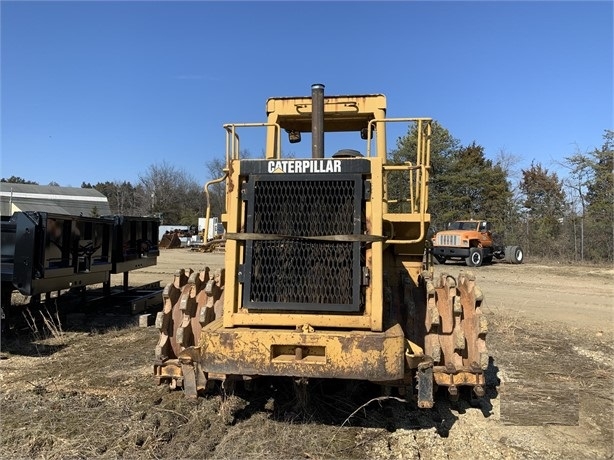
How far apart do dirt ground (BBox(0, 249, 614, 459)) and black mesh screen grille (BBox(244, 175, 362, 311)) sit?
1033mm

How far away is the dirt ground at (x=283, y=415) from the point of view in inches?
150

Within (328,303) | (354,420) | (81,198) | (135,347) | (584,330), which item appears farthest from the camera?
(81,198)

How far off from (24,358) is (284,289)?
162 inches

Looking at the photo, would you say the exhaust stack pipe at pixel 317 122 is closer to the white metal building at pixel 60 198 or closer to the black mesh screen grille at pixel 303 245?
the black mesh screen grille at pixel 303 245

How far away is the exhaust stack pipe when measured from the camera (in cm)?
450

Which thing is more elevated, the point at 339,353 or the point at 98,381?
the point at 339,353

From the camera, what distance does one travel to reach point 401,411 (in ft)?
15.3

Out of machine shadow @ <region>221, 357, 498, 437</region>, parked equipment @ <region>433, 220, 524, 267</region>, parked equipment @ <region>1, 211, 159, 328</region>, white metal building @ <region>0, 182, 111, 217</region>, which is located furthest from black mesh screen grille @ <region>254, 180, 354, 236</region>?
white metal building @ <region>0, 182, 111, 217</region>

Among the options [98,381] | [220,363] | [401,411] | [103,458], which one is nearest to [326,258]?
[220,363]

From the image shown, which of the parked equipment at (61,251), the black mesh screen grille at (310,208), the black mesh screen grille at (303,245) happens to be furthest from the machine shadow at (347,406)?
the parked equipment at (61,251)

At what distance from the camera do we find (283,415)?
14.4 feet

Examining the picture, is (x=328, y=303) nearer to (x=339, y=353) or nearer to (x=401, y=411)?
(x=339, y=353)

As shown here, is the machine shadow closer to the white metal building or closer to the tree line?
the tree line

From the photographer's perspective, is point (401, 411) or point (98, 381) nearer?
point (401, 411)
